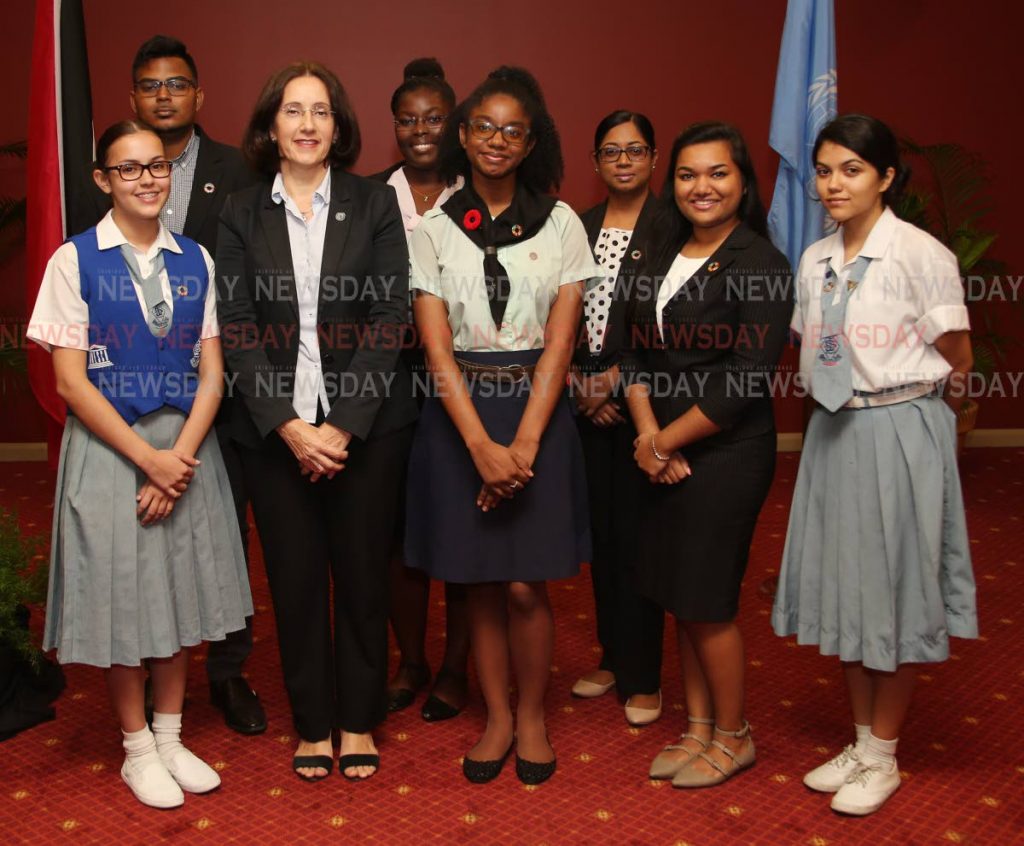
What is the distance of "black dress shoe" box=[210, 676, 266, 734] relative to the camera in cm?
298

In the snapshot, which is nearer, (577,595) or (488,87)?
(488,87)

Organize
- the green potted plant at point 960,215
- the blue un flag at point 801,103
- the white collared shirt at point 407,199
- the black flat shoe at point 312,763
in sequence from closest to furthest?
the black flat shoe at point 312,763 → the white collared shirt at point 407,199 → the blue un flag at point 801,103 → the green potted plant at point 960,215

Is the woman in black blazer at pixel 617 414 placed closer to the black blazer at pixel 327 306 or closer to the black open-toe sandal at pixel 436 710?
the black open-toe sandal at pixel 436 710

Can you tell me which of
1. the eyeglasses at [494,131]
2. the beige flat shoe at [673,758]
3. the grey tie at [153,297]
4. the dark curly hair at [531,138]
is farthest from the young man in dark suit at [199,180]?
the beige flat shoe at [673,758]

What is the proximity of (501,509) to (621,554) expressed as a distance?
531 millimetres

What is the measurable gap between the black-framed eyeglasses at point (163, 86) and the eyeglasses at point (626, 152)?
3.87ft

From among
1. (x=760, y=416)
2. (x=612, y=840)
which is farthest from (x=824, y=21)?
(x=612, y=840)

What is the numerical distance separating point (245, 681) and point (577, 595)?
1.38 m

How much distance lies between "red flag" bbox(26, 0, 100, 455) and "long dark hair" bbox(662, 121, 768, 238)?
5.65 feet

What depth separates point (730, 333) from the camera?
8.27 feet

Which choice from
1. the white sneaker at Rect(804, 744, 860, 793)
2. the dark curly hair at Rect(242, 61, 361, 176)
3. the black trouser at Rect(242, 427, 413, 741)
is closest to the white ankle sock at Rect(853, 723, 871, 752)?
the white sneaker at Rect(804, 744, 860, 793)

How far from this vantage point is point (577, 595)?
13.4ft

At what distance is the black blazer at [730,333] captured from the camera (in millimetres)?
2479

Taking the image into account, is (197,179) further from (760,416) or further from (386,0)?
(386,0)
